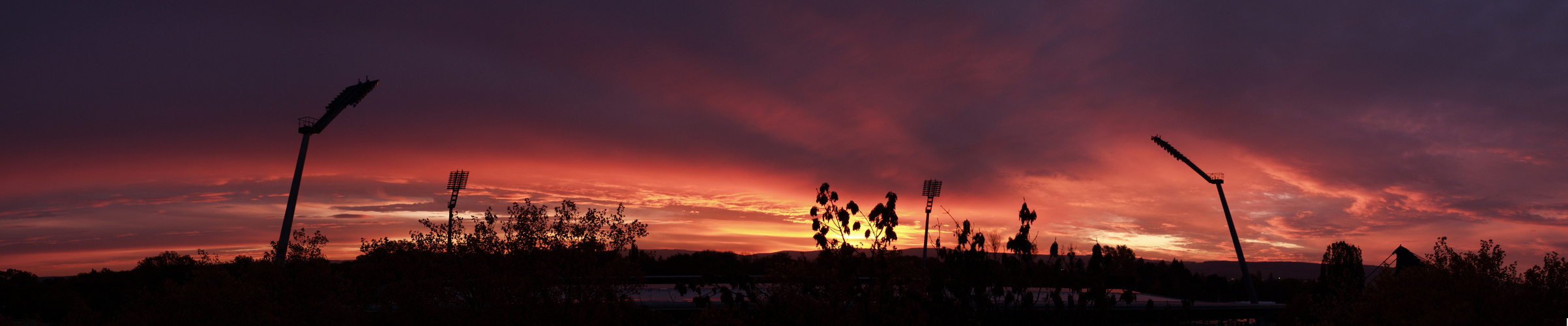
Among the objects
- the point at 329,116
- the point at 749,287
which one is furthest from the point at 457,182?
the point at 749,287

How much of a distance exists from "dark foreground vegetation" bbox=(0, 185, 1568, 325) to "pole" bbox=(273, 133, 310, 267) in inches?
96.7

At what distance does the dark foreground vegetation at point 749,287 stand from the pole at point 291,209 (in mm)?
2455

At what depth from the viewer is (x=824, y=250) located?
23297mm

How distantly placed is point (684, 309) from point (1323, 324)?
3974 cm

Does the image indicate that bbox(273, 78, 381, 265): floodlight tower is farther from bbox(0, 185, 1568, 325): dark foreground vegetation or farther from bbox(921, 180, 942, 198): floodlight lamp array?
bbox(921, 180, 942, 198): floodlight lamp array

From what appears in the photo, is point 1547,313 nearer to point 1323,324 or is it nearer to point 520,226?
point 1323,324

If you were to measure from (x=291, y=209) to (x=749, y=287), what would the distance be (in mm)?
46836

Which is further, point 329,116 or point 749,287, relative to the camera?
point 329,116

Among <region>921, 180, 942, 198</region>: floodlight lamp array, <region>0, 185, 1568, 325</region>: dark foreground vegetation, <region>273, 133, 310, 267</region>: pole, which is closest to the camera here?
<region>0, 185, 1568, 325</region>: dark foreground vegetation

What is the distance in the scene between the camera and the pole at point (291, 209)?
48781 mm

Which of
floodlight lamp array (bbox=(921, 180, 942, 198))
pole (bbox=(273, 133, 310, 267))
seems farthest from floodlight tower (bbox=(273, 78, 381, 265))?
floodlight lamp array (bbox=(921, 180, 942, 198))

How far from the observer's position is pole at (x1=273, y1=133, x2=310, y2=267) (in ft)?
160

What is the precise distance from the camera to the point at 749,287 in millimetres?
21938

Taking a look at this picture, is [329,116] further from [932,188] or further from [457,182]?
[932,188]
